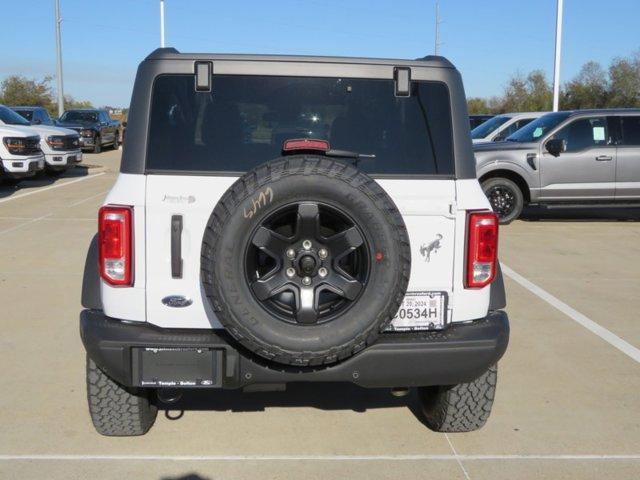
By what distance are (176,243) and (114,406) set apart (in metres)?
1.06

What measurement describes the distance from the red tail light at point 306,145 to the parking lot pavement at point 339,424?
62.2 inches

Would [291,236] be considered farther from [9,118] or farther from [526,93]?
[526,93]

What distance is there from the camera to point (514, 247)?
10.4 metres

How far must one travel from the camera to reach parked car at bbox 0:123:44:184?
624 inches

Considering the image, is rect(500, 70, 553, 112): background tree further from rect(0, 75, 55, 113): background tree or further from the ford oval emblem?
the ford oval emblem

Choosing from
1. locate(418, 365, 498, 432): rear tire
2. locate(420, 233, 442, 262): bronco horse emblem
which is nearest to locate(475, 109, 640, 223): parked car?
locate(418, 365, 498, 432): rear tire

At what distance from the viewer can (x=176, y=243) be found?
140 inches

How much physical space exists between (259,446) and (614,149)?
968 centimetres

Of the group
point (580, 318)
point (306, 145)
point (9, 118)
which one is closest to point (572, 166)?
point (580, 318)

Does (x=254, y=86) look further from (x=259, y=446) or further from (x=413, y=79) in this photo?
(x=259, y=446)

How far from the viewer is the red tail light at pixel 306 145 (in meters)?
3.55

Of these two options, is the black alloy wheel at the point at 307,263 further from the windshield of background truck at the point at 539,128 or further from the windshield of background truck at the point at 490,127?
the windshield of background truck at the point at 490,127

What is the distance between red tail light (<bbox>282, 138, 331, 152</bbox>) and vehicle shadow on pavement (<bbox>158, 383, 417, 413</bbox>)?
182 cm

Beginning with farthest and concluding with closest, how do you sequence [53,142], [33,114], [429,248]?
[33,114] → [53,142] → [429,248]
